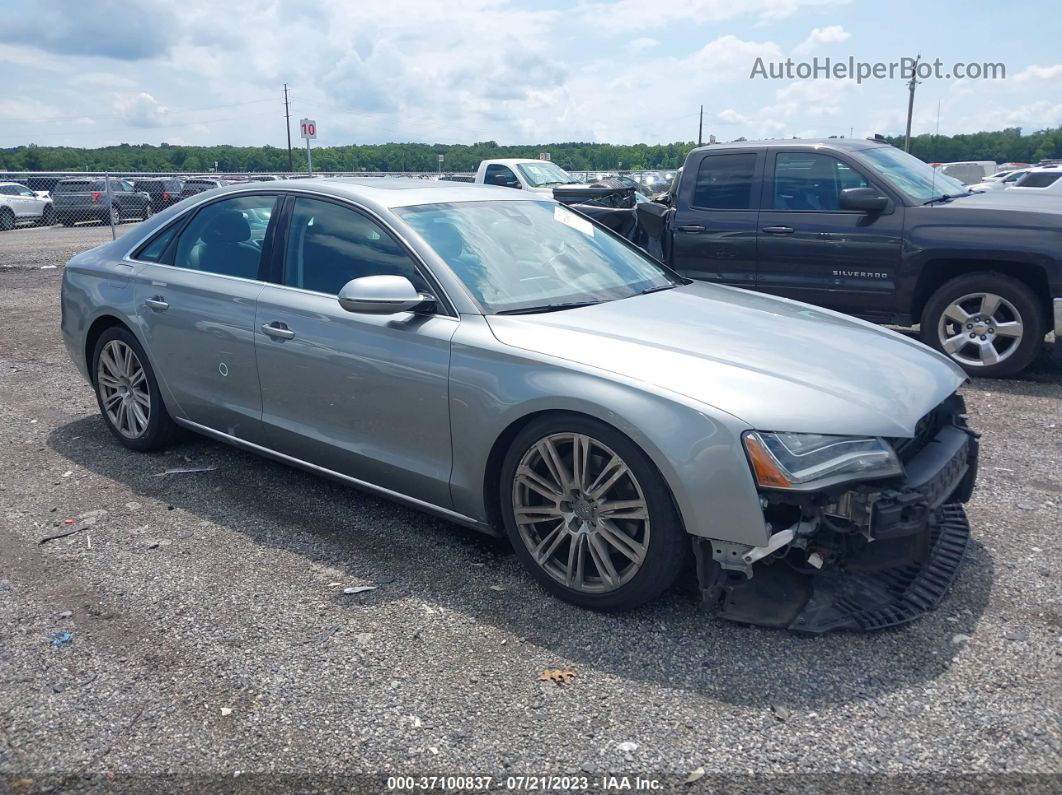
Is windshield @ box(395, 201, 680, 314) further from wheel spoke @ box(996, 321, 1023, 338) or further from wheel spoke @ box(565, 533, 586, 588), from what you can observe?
wheel spoke @ box(996, 321, 1023, 338)

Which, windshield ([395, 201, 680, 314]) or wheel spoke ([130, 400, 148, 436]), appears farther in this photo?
wheel spoke ([130, 400, 148, 436])

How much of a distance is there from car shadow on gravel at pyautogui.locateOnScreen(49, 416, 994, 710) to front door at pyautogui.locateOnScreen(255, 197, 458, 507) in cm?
31

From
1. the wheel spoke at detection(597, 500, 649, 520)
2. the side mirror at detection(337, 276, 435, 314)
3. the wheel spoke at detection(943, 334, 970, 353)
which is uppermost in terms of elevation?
the side mirror at detection(337, 276, 435, 314)

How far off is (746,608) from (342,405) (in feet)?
6.36

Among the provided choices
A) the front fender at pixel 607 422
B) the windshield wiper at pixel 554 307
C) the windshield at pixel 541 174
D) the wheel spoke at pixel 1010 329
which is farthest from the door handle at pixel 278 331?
the windshield at pixel 541 174

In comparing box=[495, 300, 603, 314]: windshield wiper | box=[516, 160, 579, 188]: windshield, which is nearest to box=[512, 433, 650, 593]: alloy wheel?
box=[495, 300, 603, 314]: windshield wiper

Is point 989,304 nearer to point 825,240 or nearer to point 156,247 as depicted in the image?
point 825,240

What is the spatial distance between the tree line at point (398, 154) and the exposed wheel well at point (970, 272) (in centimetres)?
3596

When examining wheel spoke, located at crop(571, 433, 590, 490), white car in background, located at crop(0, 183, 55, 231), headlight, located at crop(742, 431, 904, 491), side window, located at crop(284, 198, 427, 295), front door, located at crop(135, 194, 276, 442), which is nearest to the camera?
headlight, located at crop(742, 431, 904, 491)

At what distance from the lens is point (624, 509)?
3.25 metres

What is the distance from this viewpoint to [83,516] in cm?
446

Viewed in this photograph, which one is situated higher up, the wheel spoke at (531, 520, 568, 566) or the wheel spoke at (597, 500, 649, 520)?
the wheel spoke at (597, 500, 649, 520)

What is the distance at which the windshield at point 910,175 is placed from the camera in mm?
7488

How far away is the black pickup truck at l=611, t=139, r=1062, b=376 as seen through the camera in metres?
6.88
